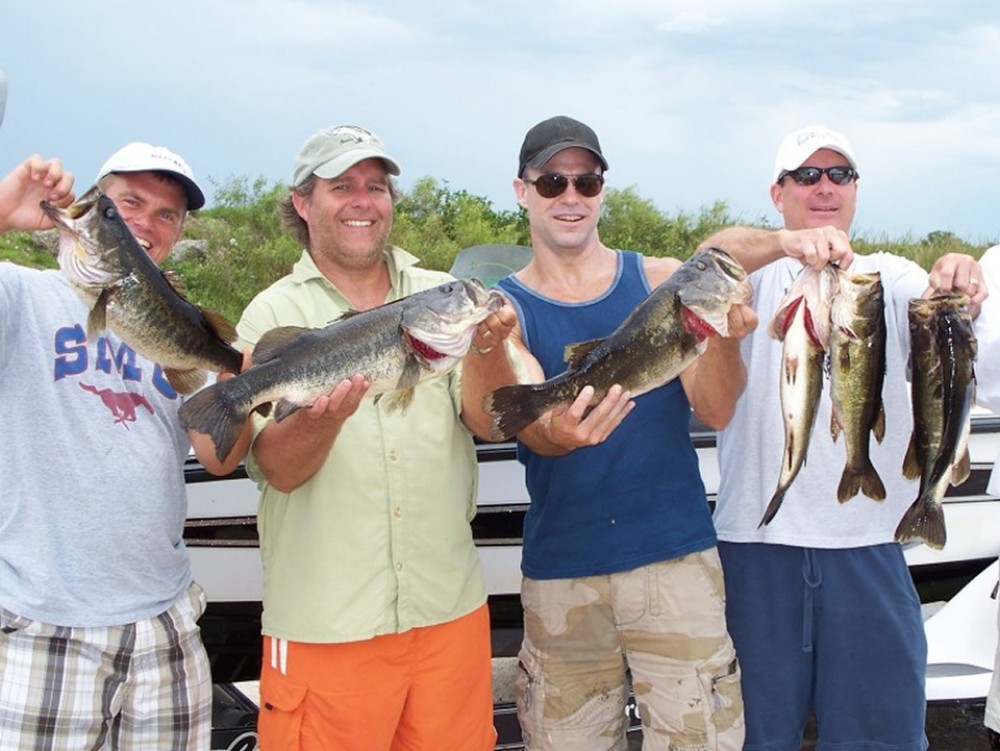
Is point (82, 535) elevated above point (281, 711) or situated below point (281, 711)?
above

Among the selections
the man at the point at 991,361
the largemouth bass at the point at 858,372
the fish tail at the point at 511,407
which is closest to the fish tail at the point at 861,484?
the largemouth bass at the point at 858,372

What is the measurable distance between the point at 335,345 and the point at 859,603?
8.11 feet

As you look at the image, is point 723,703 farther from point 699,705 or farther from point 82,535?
point 82,535

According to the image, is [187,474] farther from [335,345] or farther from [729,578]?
[729,578]

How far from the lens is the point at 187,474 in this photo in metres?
5.21

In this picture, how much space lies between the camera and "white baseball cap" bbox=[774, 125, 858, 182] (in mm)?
4418

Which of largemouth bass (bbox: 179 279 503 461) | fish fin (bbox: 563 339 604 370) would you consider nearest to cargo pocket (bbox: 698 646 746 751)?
fish fin (bbox: 563 339 604 370)

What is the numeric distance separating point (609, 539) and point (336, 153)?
79.1 inches

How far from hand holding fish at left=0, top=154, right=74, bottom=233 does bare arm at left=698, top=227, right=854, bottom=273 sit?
249 centimetres

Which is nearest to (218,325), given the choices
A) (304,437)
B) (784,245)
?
(304,437)

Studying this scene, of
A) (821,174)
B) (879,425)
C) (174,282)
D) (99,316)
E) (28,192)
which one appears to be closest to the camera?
(99,316)

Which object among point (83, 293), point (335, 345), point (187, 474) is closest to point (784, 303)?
point (335, 345)

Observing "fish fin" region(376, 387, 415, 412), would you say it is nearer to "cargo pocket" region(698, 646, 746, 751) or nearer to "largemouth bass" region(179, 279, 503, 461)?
"largemouth bass" region(179, 279, 503, 461)

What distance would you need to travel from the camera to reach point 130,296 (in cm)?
313
